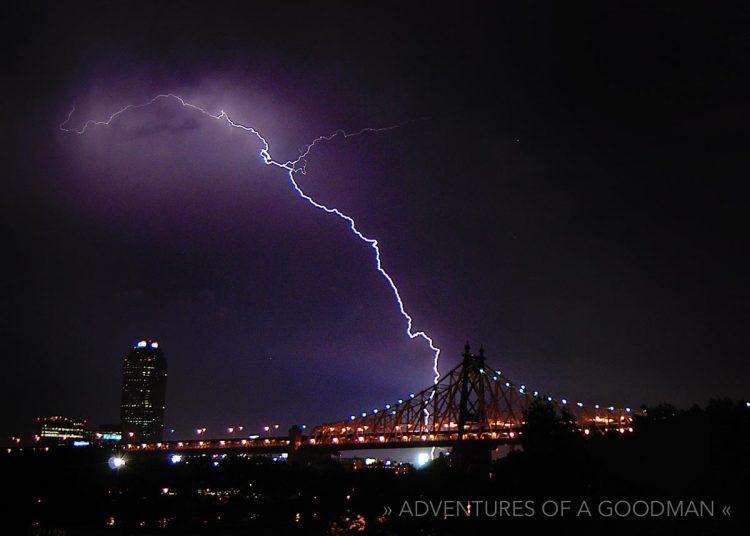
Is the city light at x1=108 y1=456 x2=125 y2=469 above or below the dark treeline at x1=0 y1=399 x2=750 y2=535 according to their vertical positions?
above

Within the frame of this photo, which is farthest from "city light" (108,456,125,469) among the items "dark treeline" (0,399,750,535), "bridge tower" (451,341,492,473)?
"bridge tower" (451,341,492,473)

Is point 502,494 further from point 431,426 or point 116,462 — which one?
point 431,426

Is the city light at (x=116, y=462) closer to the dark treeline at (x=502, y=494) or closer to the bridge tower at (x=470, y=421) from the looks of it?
the dark treeline at (x=502, y=494)

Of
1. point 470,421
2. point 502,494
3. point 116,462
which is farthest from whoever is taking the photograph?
point 470,421

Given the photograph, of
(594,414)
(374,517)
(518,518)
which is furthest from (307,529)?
(594,414)

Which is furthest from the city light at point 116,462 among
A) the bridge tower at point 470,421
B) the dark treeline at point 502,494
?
the bridge tower at point 470,421

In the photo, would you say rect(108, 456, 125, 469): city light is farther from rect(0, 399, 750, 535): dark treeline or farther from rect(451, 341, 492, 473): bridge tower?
rect(451, 341, 492, 473): bridge tower

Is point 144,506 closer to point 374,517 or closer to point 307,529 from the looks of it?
point 307,529

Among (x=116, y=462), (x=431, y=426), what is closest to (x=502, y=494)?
(x=116, y=462)
